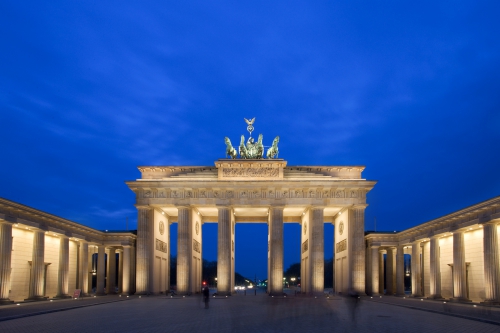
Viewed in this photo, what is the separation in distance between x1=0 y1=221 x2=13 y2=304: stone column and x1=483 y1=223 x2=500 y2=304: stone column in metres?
32.7

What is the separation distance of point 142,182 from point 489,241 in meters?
31.6

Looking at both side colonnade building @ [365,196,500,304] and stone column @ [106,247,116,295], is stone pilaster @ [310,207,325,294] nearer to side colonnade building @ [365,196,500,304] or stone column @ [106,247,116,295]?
side colonnade building @ [365,196,500,304]

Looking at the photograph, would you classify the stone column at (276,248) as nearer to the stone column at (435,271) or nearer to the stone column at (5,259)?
the stone column at (435,271)

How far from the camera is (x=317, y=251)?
48156mm

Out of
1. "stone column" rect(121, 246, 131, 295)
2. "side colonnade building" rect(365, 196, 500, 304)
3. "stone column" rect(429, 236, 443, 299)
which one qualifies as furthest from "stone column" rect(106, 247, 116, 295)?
"stone column" rect(429, 236, 443, 299)

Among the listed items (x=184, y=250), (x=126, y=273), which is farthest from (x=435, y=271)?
(x=126, y=273)

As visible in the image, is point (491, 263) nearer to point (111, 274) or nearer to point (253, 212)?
point (253, 212)

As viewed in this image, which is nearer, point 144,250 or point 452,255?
point 452,255

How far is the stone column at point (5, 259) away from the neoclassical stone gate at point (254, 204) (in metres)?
16.3

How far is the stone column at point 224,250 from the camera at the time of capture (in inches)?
1902

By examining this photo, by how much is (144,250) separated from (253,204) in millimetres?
11899

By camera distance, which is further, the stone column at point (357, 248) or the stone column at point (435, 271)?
the stone column at point (357, 248)

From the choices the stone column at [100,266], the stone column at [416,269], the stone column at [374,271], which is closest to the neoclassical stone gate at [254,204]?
the stone column at [374,271]

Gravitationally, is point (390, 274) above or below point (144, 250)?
below
